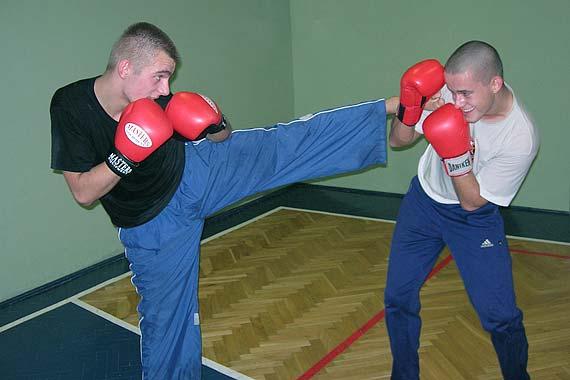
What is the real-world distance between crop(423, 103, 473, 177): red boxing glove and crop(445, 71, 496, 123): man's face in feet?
0.11

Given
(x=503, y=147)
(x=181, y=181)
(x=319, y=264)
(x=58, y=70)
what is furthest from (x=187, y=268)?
(x=58, y=70)

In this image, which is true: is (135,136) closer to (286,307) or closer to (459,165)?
(459,165)

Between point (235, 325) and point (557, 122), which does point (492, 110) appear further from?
point (557, 122)

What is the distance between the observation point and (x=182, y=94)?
2117mm

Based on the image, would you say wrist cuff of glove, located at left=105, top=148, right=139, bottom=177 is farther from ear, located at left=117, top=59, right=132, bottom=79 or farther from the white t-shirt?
the white t-shirt

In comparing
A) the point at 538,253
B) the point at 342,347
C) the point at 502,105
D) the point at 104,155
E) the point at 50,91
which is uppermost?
the point at 502,105

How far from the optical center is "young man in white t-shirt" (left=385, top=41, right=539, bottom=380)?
6.22 feet

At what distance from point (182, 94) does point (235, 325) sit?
1.48 m

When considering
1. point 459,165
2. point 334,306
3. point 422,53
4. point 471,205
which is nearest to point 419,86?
point 459,165

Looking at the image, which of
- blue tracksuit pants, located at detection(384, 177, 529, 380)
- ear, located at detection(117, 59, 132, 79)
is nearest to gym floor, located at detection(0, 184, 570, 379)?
blue tracksuit pants, located at detection(384, 177, 529, 380)

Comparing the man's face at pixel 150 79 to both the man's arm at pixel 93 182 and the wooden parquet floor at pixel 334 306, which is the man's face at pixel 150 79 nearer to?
the man's arm at pixel 93 182

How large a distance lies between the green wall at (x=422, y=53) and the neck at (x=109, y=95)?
3.40 meters

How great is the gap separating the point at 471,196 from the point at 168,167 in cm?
113

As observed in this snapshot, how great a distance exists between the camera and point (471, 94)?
188cm
